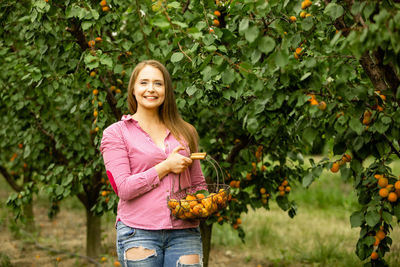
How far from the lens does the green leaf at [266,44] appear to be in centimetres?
147

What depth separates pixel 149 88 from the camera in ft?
7.12

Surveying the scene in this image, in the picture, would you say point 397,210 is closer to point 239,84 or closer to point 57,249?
point 239,84

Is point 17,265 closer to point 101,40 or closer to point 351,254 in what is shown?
point 101,40

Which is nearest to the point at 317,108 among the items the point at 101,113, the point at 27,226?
the point at 101,113

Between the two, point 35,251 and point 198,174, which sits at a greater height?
point 198,174

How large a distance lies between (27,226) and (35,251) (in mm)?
701

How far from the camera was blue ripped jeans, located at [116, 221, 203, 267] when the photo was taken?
197 cm

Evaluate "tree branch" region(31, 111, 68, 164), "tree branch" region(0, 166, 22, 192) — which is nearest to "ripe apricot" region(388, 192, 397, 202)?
"tree branch" region(31, 111, 68, 164)

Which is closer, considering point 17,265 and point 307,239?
point 17,265

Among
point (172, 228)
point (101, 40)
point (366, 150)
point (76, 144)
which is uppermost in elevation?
point (101, 40)

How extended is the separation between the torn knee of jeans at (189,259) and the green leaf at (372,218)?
2.70 feet

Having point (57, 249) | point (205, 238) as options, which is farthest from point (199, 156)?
point (57, 249)

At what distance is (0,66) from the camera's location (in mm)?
3877

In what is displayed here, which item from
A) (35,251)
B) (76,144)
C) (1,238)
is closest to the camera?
(76,144)
